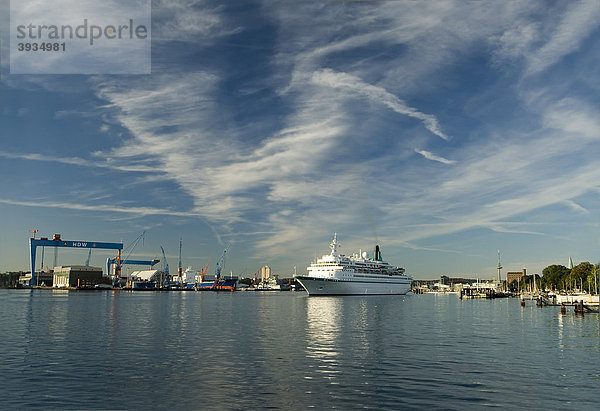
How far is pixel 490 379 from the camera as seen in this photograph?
2691 centimetres

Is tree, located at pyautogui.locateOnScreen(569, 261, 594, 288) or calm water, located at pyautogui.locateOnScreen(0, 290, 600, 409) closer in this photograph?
calm water, located at pyautogui.locateOnScreen(0, 290, 600, 409)

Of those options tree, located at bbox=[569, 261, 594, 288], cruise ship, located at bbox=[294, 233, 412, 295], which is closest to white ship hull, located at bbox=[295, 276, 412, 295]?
cruise ship, located at bbox=[294, 233, 412, 295]

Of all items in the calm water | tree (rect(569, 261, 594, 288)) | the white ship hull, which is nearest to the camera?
the calm water

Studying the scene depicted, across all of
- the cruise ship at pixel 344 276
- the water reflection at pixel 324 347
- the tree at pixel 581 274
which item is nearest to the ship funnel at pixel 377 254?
the cruise ship at pixel 344 276

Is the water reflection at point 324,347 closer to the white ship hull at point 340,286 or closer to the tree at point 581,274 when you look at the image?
the white ship hull at point 340,286

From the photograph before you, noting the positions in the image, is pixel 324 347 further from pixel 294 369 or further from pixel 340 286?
pixel 340 286

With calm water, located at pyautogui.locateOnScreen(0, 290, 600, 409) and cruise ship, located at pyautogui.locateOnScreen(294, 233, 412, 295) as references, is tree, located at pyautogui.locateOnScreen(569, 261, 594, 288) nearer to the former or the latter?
cruise ship, located at pyautogui.locateOnScreen(294, 233, 412, 295)

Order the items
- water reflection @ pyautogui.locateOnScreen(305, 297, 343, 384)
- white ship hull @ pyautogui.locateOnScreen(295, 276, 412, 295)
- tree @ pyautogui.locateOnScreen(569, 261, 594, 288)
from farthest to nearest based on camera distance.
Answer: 1. tree @ pyautogui.locateOnScreen(569, 261, 594, 288)
2. white ship hull @ pyautogui.locateOnScreen(295, 276, 412, 295)
3. water reflection @ pyautogui.locateOnScreen(305, 297, 343, 384)

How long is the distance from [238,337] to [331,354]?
41.5 feet

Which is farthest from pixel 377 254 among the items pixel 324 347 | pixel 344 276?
pixel 324 347

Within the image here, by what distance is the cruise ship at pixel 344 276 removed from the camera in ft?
519

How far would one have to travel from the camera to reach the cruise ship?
158125mm

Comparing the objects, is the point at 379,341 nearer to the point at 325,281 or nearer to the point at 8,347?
the point at 8,347

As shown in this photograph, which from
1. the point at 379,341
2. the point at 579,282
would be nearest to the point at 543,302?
the point at 579,282
